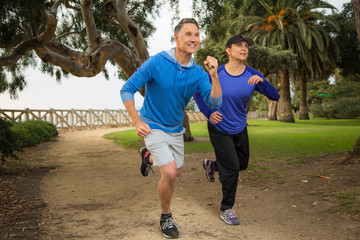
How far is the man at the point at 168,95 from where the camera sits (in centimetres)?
340

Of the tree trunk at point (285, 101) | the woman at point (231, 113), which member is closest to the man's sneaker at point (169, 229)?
the woman at point (231, 113)

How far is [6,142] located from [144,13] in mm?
9724

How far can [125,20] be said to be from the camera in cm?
1153

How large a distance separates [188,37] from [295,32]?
26.7m

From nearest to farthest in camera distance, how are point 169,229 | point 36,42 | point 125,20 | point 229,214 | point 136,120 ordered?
point 136,120, point 169,229, point 229,214, point 36,42, point 125,20

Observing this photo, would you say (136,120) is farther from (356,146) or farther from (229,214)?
(356,146)

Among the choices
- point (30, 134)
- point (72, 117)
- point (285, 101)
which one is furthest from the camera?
point (285, 101)

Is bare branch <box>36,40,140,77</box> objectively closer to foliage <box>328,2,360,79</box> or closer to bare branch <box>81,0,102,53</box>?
bare branch <box>81,0,102,53</box>

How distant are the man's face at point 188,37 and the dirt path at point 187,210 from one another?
77.4 inches

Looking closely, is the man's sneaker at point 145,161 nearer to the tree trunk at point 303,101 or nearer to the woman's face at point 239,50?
the woman's face at point 239,50

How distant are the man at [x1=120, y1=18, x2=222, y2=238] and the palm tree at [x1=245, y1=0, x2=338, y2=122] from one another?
945 inches

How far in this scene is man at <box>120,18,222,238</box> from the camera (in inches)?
134

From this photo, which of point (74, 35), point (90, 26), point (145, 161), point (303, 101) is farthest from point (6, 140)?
point (303, 101)

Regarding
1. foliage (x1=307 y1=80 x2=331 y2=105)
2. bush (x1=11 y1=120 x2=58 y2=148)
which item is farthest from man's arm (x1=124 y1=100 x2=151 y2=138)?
foliage (x1=307 y1=80 x2=331 y2=105)
